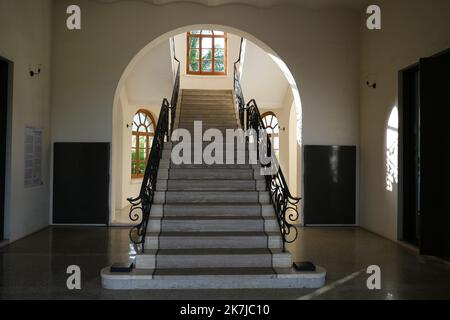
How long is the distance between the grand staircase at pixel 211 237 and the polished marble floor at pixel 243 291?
159 mm

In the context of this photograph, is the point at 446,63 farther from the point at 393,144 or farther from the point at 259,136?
the point at 259,136

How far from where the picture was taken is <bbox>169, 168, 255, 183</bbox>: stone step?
6.82 meters

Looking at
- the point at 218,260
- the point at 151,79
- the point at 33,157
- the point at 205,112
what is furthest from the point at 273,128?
the point at 218,260

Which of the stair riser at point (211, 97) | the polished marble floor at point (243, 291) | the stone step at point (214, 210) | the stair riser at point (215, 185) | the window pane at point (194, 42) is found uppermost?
the window pane at point (194, 42)

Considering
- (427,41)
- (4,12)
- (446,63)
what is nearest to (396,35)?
(427,41)

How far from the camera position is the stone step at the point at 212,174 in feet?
22.4

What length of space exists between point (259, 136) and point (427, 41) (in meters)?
2.83

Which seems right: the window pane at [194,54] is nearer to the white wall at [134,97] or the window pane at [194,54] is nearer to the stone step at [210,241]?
the white wall at [134,97]

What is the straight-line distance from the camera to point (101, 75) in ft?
26.6

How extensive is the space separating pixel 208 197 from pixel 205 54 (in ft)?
30.0

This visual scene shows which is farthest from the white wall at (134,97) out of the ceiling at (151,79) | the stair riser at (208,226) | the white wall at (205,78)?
the stair riser at (208,226)

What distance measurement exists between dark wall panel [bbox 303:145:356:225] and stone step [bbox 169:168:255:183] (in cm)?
175

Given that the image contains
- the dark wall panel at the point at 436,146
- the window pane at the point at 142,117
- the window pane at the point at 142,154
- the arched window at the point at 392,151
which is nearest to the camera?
the dark wall panel at the point at 436,146

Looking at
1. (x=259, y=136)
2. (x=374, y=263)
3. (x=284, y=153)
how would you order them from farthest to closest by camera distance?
1. (x=284, y=153)
2. (x=259, y=136)
3. (x=374, y=263)
